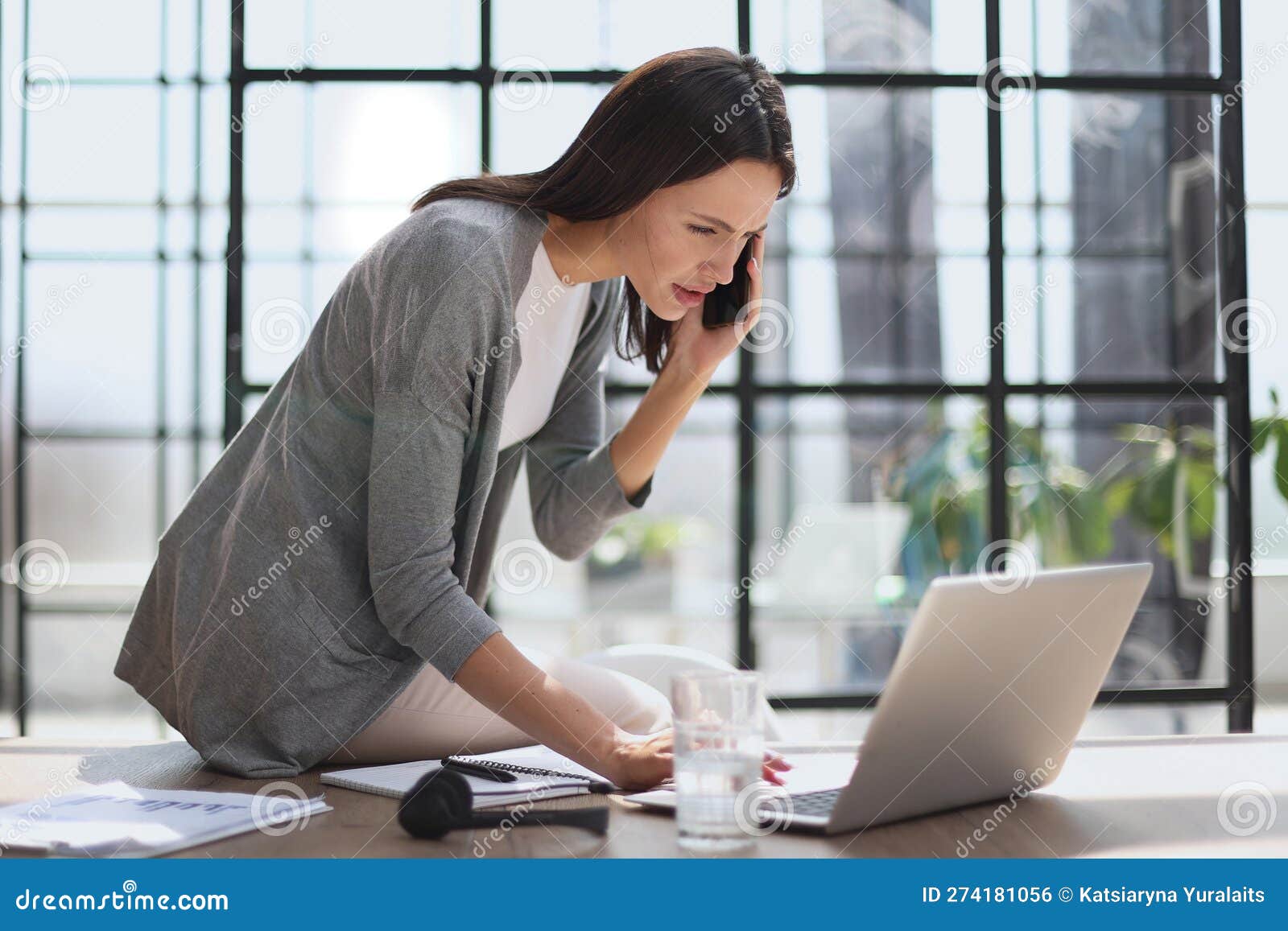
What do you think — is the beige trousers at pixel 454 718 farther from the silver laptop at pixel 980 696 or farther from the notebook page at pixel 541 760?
the silver laptop at pixel 980 696

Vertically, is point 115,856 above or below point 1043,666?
below

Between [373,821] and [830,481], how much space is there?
1.95 metres

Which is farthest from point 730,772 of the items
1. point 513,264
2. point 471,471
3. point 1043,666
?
point 513,264

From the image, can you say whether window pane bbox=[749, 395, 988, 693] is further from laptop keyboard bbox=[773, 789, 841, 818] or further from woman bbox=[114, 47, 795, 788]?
laptop keyboard bbox=[773, 789, 841, 818]

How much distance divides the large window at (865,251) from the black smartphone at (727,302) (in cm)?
59

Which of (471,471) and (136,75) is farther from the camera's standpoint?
(136,75)

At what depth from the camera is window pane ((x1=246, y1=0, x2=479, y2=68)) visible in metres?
2.32

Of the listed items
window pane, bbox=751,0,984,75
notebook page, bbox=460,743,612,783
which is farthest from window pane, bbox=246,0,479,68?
notebook page, bbox=460,743,612,783

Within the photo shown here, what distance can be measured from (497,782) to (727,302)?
82cm

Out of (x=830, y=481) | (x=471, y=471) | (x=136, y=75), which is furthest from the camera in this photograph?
(x=136, y=75)

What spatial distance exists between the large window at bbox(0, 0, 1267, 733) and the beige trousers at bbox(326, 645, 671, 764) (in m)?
0.85

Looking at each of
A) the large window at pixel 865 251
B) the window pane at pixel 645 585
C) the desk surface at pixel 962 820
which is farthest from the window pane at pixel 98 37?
the desk surface at pixel 962 820

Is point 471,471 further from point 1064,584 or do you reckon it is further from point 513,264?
point 1064,584

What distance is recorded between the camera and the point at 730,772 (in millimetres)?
941
